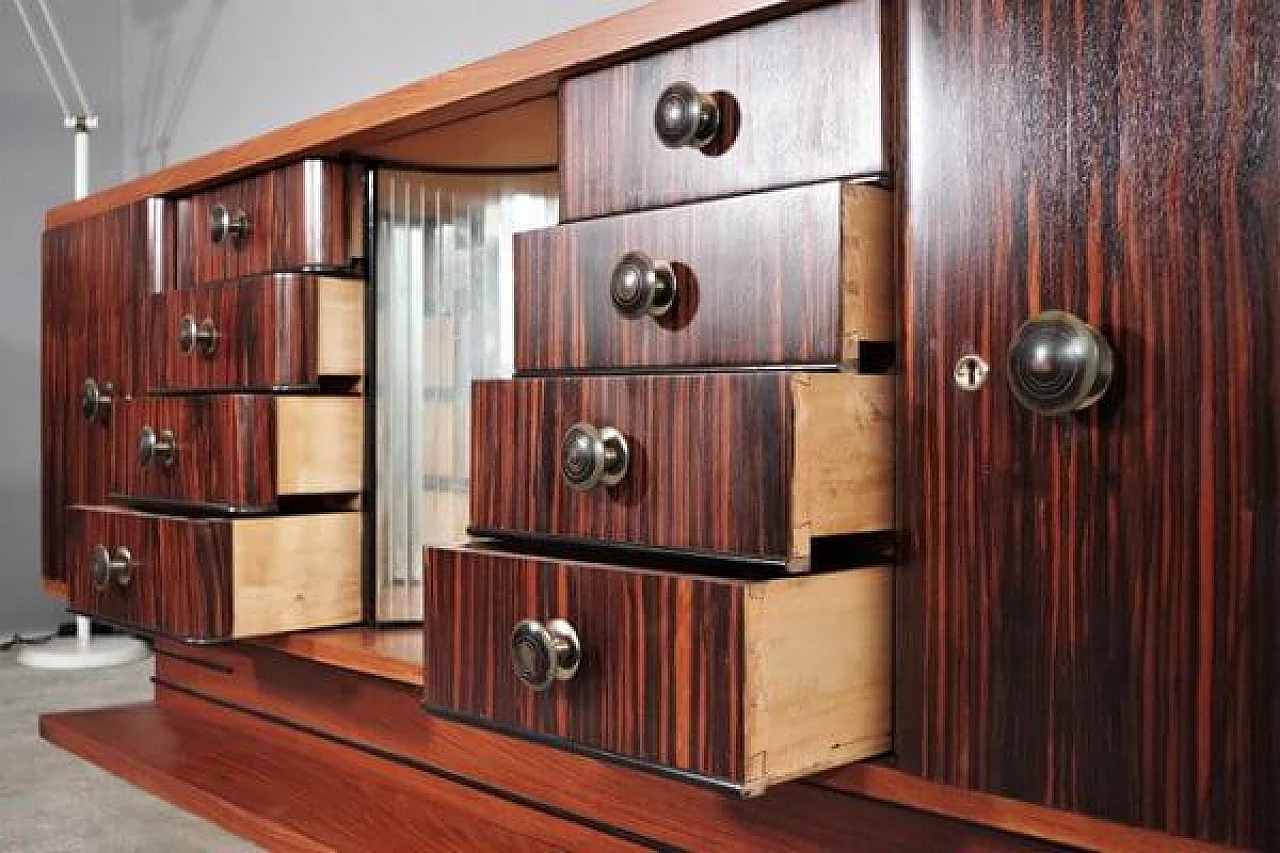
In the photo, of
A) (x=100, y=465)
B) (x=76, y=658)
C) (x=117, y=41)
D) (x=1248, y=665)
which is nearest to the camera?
(x=1248, y=665)

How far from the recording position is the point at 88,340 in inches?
62.7

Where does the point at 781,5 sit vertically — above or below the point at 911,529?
above

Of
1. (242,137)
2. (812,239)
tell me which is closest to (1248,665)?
(812,239)

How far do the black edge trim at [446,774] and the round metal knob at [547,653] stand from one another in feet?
0.79

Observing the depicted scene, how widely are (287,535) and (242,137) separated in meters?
1.36

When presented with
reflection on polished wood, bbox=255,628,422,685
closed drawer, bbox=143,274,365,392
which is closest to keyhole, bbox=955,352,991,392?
reflection on polished wood, bbox=255,628,422,685

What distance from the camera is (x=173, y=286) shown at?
1.42 metres

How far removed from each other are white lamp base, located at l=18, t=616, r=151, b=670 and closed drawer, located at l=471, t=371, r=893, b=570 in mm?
1571

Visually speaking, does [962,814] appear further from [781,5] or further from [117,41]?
[117,41]

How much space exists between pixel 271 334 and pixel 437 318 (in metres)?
0.15

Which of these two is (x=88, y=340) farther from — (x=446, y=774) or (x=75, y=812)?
(x=446, y=774)

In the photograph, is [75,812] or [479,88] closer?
[479,88]

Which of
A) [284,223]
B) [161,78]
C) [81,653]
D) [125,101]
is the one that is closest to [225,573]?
[284,223]

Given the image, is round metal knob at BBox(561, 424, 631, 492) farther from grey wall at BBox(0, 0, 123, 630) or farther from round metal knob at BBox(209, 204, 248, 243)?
grey wall at BBox(0, 0, 123, 630)
